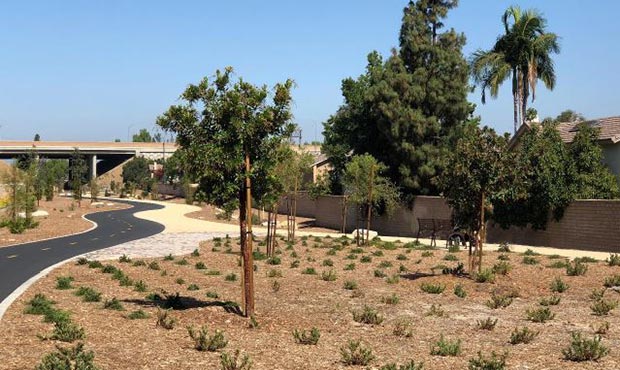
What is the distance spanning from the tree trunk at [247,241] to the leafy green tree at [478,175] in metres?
7.23

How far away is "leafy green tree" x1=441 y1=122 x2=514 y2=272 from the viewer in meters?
16.8

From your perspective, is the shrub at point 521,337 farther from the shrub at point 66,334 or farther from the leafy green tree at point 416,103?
the leafy green tree at point 416,103

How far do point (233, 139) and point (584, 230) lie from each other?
2064 centimetres

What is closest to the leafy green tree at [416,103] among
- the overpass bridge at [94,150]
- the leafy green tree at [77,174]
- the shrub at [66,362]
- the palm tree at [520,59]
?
the palm tree at [520,59]

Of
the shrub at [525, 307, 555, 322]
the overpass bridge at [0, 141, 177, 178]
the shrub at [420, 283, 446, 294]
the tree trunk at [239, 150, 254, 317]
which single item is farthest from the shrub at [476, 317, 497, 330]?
the overpass bridge at [0, 141, 177, 178]

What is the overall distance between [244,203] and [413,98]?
97.4 feet

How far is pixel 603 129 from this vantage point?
31828 mm

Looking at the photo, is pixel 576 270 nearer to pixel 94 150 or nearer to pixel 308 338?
pixel 308 338

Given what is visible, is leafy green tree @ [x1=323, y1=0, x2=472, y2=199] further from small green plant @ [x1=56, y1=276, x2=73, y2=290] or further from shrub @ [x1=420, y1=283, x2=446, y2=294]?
small green plant @ [x1=56, y1=276, x2=73, y2=290]

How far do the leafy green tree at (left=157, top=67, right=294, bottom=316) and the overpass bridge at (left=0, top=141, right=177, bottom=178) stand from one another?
98688mm

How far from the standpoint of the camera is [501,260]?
2197cm

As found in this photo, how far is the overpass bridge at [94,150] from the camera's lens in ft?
351

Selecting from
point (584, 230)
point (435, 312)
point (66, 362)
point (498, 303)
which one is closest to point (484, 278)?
point (498, 303)

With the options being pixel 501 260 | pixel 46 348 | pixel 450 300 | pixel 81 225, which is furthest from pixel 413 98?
pixel 46 348
